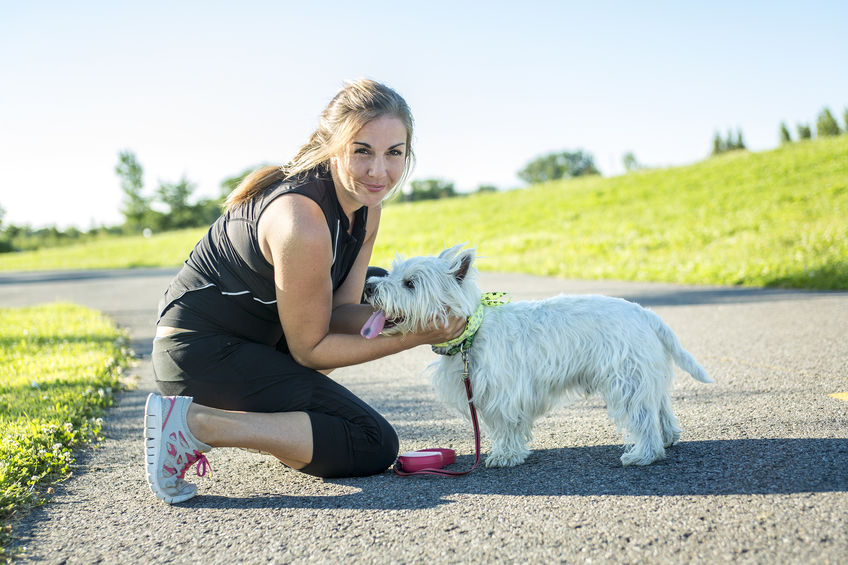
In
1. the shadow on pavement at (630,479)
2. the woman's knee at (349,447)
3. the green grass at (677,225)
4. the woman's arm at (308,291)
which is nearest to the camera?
the shadow on pavement at (630,479)

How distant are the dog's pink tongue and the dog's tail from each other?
1.58 metres

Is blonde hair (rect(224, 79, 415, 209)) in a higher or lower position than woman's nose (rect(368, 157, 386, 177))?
higher

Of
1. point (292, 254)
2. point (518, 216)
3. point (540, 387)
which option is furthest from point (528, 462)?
point (518, 216)

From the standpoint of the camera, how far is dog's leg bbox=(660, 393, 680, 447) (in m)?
3.76

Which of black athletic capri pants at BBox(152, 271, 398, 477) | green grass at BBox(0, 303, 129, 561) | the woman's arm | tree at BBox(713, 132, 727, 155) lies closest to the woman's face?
the woman's arm

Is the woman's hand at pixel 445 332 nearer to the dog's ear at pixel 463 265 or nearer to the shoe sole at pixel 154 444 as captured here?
the dog's ear at pixel 463 265

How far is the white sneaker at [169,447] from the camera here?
3324 millimetres

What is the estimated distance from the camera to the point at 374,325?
3.70 m

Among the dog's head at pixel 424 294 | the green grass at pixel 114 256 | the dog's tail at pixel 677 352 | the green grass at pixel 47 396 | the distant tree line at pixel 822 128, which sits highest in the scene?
the distant tree line at pixel 822 128

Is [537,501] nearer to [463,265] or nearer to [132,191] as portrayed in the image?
[463,265]

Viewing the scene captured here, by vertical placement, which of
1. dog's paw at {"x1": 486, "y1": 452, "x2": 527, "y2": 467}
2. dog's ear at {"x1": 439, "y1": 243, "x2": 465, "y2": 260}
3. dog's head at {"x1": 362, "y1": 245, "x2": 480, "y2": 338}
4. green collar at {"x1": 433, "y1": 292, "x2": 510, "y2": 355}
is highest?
dog's ear at {"x1": 439, "y1": 243, "x2": 465, "y2": 260}

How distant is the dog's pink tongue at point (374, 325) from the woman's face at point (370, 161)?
2.21 ft

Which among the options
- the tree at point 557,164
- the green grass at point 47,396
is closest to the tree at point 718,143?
the green grass at point 47,396

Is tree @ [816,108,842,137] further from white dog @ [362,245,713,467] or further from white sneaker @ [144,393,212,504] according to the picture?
white sneaker @ [144,393,212,504]
